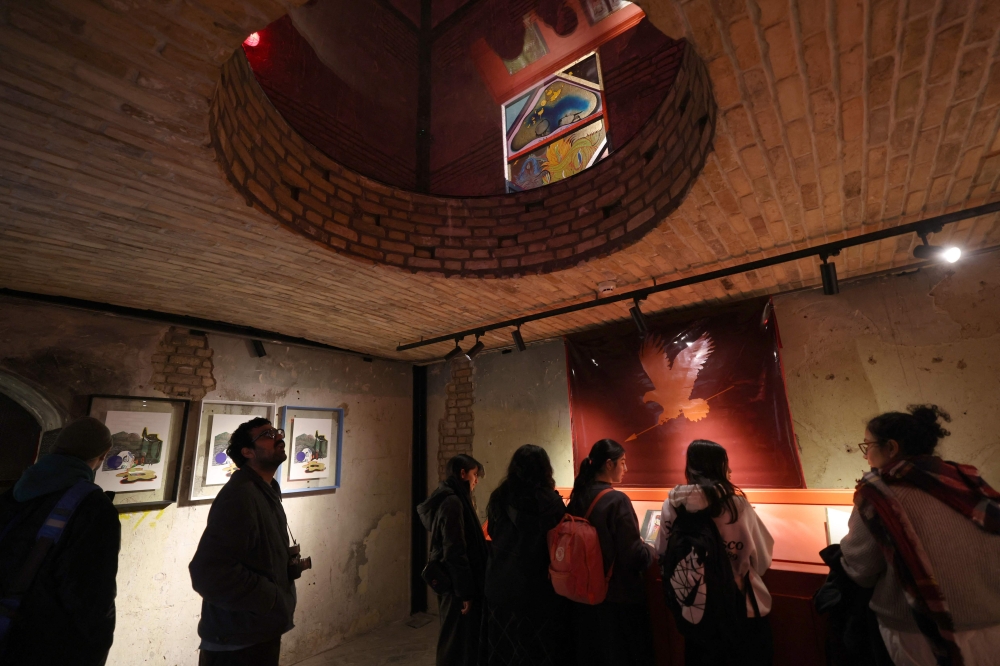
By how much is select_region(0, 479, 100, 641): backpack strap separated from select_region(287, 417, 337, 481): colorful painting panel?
2749mm

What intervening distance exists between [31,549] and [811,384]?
4.83 metres

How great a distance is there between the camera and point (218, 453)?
4223mm

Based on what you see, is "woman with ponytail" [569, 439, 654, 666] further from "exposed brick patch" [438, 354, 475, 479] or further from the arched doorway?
the arched doorway

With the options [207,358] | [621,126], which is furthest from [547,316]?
[207,358]

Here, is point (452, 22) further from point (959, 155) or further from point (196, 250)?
point (959, 155)

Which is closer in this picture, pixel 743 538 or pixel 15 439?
pixel 743 538

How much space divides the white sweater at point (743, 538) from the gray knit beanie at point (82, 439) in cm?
287

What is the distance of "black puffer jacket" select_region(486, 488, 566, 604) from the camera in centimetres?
256

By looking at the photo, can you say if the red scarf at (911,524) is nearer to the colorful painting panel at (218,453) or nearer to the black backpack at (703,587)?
the black backpack at (703,587)

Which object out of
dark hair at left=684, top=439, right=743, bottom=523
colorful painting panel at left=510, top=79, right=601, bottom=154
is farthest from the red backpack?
colorful painting panel at left=510, top=79, right=601, bottom=154

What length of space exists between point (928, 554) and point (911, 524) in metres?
0.10

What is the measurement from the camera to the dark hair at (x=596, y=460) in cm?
268

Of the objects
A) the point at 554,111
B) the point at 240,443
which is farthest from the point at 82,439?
the point at 554,111

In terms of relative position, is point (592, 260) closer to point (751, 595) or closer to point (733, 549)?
point (733, 549)
